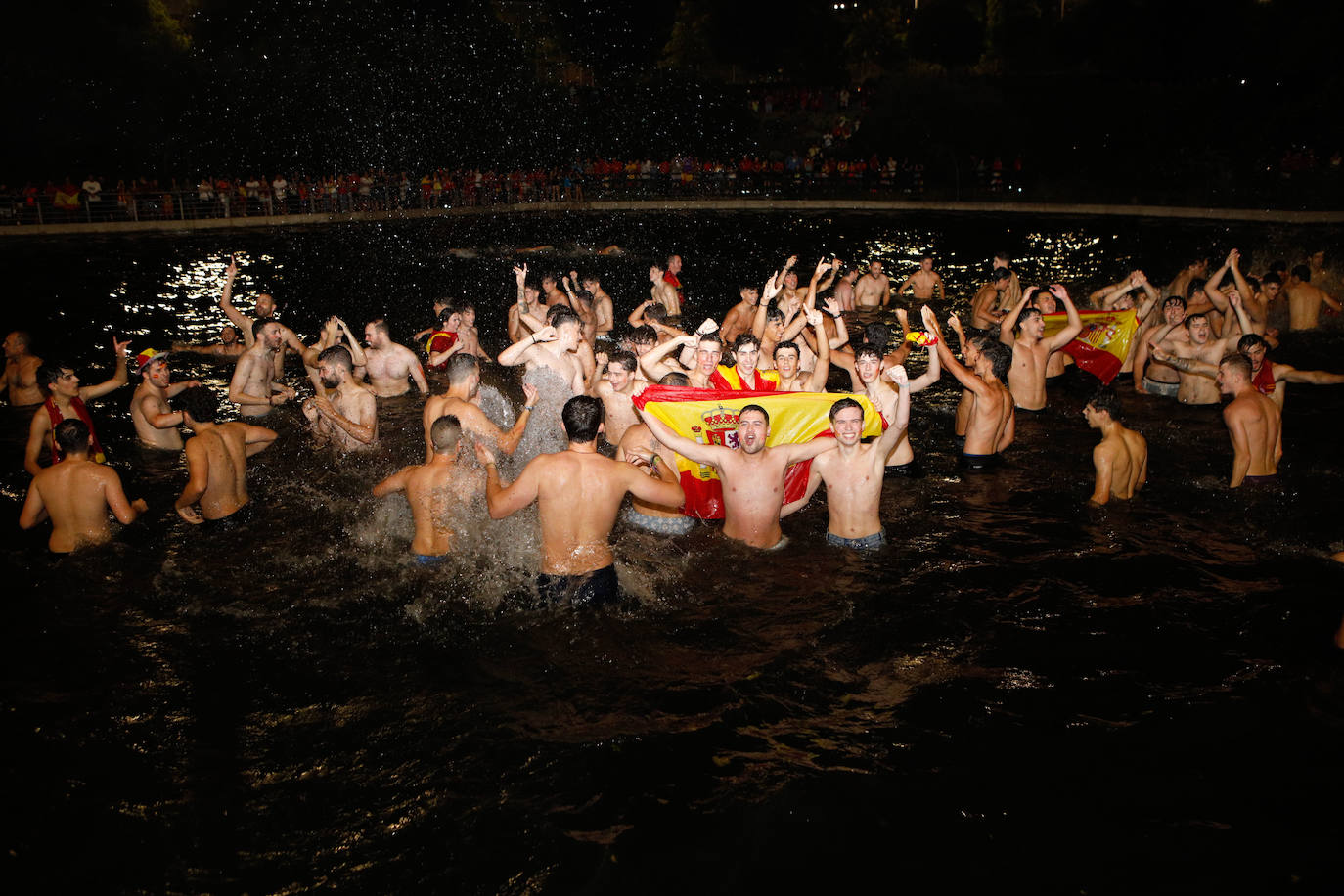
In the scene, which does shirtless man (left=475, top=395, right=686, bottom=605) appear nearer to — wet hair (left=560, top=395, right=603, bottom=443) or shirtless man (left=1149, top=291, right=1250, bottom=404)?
wet hair (left=560, top=395, right=603, bottom=443)

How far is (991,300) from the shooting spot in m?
13.8

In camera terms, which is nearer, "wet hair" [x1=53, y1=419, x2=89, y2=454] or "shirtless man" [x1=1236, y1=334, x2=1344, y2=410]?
"wet hair" [x1=53, y1=419, x2=89, y2=454]

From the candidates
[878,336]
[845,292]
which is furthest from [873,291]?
[878,336]

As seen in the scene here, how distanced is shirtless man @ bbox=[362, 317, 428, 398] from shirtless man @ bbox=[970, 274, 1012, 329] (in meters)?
8.12

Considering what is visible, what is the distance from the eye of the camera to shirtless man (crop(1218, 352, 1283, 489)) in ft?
25.7

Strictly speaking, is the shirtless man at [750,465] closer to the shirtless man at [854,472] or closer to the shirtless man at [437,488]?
the shirtless man at [854,472]

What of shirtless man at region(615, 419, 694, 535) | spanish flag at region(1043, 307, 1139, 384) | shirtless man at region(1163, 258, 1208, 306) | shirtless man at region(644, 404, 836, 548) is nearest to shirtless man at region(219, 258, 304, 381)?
shirtless man at region(615, 419, 694, 535)

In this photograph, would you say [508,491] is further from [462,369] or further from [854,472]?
[854,472]

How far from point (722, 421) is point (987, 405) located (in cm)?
303

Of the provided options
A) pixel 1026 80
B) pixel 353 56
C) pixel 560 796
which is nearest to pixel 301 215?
pixel 353 56

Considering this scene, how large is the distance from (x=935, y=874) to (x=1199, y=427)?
25.9ft

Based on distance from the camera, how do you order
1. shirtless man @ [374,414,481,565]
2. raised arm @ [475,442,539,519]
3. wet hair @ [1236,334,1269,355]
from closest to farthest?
raised arm @ [475,442,539,519], shirtless man @ [374,414,481,565], wet hair @ [1236,334,1269,355]

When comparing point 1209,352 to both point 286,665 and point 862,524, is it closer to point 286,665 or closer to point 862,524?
point 862,524

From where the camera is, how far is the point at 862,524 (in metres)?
7.08
